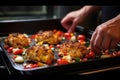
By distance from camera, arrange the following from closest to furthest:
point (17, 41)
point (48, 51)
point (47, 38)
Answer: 1. point (48, 51)
2. point (17, 41)
3. point (47, 38)

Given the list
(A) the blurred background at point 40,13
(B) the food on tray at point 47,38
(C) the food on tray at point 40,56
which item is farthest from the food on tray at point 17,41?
(A) the blurred background at point 40,13

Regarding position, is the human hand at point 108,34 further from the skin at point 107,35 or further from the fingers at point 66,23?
the fingers at point 66,23

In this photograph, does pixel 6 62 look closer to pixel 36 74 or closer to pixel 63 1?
pixel 36 74

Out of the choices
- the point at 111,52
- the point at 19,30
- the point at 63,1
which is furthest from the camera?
the point at 19,30

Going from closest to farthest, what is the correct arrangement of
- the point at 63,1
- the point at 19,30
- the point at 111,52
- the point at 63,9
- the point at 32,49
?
the point at 63,1 → the point at 32,49 → the point at 111,52 → the point at 19,30 → the point at 63,9

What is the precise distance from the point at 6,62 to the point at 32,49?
1.03ft

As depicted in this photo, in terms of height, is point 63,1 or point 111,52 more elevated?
point 63,1

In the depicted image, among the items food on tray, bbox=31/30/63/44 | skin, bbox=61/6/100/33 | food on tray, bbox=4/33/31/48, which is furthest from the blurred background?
food on tray, bbox=4/33/31/48

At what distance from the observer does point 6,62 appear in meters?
1.15

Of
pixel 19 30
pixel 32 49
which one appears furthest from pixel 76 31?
pixel 32 49

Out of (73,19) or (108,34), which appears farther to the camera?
(73,19)

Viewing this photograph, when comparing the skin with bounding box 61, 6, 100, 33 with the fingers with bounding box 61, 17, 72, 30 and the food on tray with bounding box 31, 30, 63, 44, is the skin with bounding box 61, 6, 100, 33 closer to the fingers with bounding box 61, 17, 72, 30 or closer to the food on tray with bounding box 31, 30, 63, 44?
the fingers with bounding box 61, 17, 72, 30

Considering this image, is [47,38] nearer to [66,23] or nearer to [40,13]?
[66,23]

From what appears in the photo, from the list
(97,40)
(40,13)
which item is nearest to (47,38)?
(97,40)
